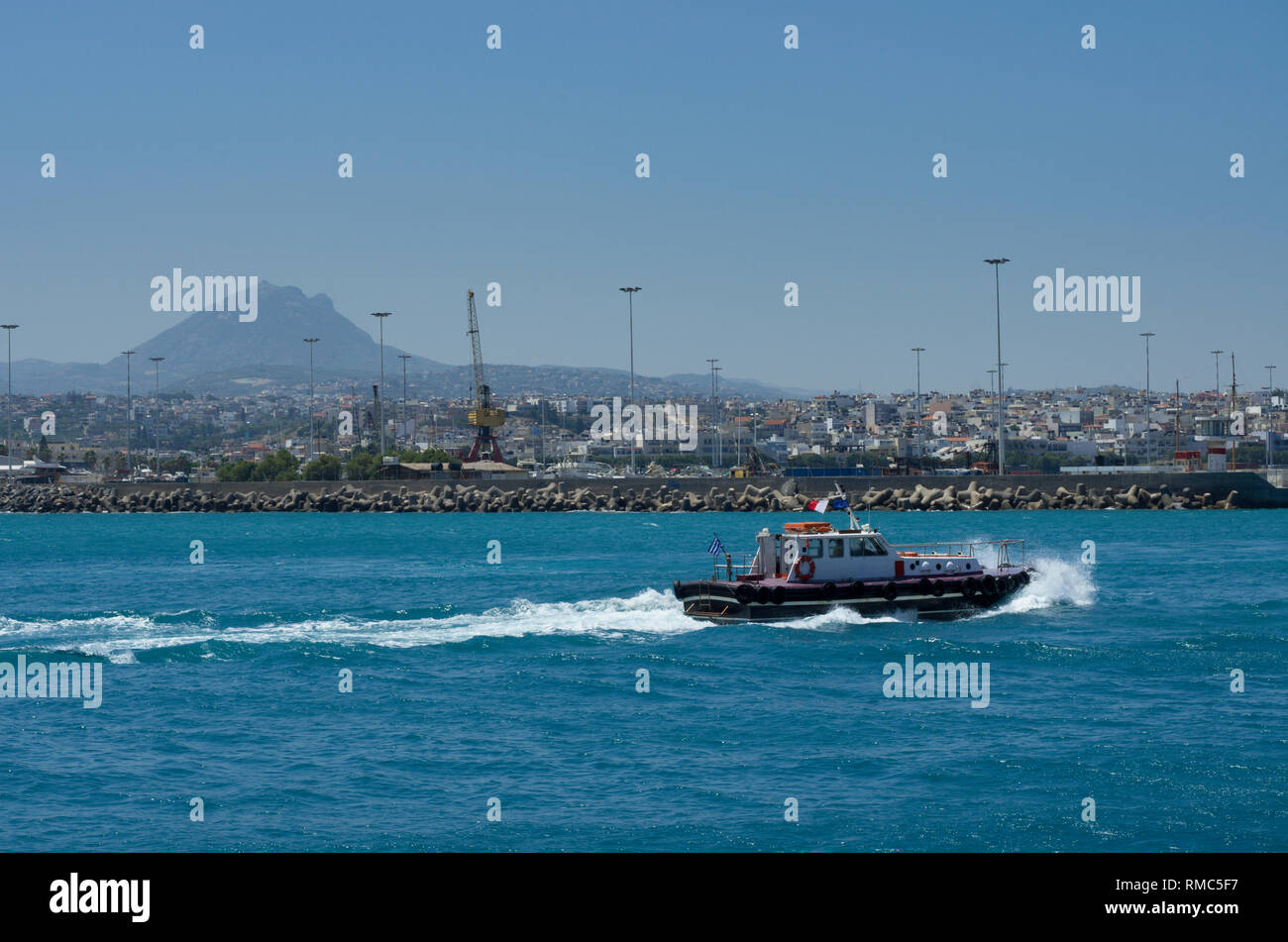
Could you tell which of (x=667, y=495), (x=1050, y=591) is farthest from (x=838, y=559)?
(x=667, y=495)

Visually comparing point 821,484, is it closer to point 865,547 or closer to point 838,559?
point 865,547

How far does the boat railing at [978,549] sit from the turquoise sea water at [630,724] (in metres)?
1.61

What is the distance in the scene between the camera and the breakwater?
97438mm

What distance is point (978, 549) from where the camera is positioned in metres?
55.0

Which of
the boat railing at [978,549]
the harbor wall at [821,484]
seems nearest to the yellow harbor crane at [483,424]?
the harbor wall at [821,484]

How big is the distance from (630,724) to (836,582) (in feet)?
45.3

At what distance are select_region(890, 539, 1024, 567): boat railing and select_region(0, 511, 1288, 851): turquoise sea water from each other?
5.29ft

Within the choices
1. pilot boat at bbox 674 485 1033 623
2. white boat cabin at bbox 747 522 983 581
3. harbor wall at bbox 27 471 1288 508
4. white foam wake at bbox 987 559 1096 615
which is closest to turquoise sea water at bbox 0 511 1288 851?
white foam wake at bbox 987 559 1096 615

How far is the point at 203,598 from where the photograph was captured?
4309 centimetres
